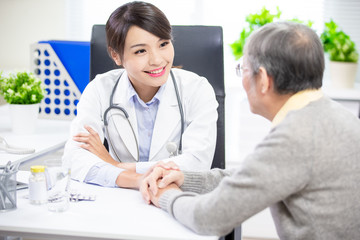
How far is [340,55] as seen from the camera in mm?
3012

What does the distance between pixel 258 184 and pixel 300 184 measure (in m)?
0.09

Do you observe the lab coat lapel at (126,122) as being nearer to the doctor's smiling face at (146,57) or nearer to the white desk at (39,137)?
the doctor's smiling face at (146,57)

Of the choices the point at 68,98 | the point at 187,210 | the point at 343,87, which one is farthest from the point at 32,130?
the point at 343,87

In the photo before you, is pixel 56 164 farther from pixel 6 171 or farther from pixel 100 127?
pixel 100 127

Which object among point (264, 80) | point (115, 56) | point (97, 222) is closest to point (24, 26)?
point (115, 56)

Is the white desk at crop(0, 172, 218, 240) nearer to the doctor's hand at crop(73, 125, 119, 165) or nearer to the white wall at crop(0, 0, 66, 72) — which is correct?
the doctor's hand at crop(73, 125, 119, 165)

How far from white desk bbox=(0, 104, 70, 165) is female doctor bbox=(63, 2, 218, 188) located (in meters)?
0.22

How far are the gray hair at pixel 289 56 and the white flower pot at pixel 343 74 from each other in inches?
80.7

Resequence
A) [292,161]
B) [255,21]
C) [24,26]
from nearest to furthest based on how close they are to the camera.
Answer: [292,161]
[255,21]
[24,26]

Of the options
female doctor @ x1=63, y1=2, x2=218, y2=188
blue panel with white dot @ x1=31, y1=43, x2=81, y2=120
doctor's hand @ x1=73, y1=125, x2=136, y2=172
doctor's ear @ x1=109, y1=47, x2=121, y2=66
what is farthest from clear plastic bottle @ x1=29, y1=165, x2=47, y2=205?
blue panel with white dot @ x1=31, y1=43, x2=81, y2=120

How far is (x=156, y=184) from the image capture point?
130cm

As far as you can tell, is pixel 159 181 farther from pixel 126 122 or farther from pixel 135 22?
pixel 135 22

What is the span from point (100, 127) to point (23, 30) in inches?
77.6

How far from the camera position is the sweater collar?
1084 millimetres
